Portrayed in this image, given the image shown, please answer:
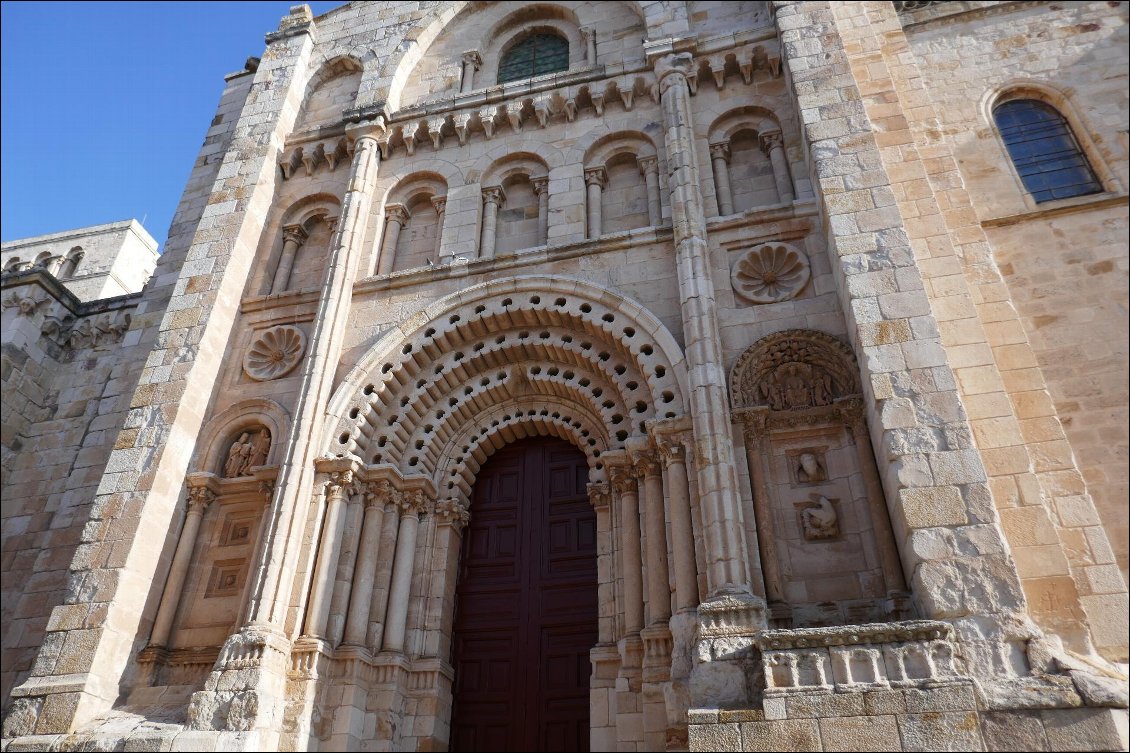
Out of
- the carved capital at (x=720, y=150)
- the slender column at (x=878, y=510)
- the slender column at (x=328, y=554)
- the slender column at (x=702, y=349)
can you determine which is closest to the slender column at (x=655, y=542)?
the slender column at (x=702, y=349)

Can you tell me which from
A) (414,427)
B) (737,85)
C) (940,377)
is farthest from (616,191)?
(940,377)

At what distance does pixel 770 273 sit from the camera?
9.51 m

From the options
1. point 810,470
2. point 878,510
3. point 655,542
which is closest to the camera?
point 878,510

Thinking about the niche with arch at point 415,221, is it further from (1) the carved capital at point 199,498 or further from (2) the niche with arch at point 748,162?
(2) the niche with arch at point 748,162

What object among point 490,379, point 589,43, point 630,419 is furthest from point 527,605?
point 589,43

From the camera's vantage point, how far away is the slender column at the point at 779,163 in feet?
34.1

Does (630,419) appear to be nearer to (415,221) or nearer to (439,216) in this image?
(439,216)

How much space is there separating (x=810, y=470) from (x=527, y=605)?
3.67 metres

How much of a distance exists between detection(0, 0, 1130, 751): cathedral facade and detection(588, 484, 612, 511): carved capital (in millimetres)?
47

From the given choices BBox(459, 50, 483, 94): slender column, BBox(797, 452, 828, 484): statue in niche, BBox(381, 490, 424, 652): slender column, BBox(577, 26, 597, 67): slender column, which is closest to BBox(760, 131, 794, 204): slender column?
BBox(577, 26, 597, 67): slender column

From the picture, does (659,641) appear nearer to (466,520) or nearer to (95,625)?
(466,520)

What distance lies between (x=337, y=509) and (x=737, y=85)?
8.17m

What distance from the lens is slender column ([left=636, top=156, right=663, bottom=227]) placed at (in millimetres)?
Answer: 10789

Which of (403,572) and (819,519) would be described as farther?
(403,572)
